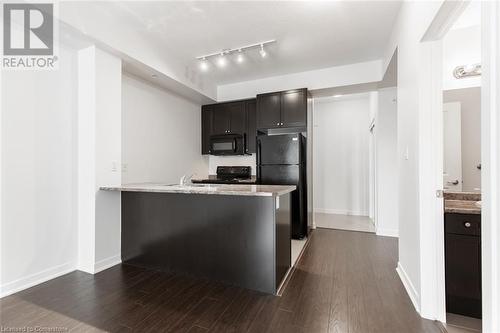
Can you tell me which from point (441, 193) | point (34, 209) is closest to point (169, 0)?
point (34, 209)

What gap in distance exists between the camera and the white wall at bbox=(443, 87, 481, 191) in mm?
2422

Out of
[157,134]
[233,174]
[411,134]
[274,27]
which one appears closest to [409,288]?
[411,134]

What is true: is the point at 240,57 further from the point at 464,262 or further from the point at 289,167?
the point at 464,262

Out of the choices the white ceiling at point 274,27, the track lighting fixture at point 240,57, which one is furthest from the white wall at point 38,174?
the track lighting fixture at point 240,57

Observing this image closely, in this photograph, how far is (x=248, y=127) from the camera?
4.52m

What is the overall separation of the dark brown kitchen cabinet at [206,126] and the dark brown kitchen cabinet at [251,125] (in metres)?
0.86

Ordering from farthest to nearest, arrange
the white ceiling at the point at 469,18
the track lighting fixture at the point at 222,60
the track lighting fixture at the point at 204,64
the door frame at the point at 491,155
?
the track lighting fixture at the point at 204,64
the track lighting fixture at the point at 222,60
the white ceiling at the point at 469,18
the door frame at the point at 491,155

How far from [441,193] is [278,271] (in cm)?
150

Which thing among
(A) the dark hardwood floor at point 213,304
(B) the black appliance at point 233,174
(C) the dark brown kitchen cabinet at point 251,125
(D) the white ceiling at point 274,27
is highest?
(D) the white ceiling at point 274,27

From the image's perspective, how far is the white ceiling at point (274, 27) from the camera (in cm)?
244

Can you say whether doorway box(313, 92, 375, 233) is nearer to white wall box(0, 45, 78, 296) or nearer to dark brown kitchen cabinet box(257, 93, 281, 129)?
dark brown kitchen cabinet box(257, 93, 281, 129)

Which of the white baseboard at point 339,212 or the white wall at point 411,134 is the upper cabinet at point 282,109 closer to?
the white wall at point 411,134

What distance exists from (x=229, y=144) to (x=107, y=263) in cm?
275

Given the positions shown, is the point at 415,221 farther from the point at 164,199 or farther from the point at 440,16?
the point at 164,199
